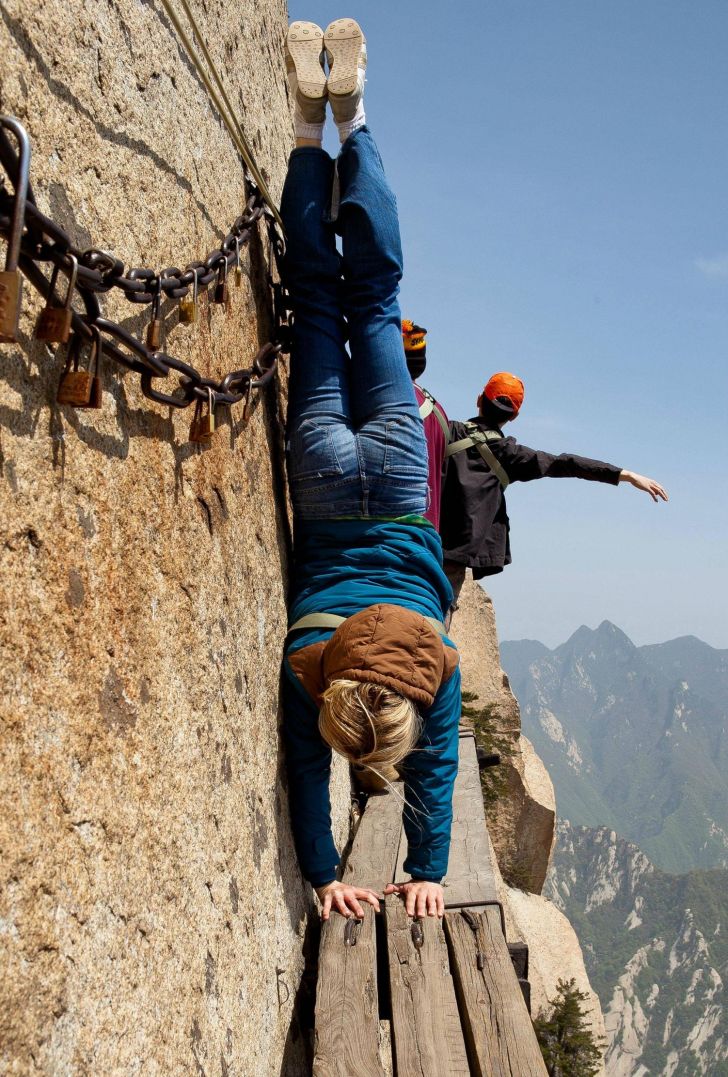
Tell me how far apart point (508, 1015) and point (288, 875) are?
1206 millimetres

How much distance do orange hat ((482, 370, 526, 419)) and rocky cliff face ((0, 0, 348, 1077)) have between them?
10.3 ft

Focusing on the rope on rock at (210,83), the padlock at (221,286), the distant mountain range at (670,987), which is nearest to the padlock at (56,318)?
the padlock at (221,286)

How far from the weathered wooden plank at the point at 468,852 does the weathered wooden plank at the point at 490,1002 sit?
11.4 inches

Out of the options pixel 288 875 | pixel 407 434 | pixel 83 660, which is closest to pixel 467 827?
pixel 288 875

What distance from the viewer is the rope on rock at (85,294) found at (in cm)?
182

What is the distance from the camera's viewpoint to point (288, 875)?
413 centimetres

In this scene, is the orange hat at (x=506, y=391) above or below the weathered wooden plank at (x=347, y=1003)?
above

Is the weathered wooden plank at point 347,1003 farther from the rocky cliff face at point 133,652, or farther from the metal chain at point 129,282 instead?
the metal chain at point 129,282

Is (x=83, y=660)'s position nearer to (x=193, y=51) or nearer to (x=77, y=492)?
(x=77, y=492)

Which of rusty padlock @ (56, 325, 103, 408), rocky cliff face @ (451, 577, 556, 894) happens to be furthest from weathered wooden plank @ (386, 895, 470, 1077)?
rocky cliff face @ (451, 577, 556, 894)

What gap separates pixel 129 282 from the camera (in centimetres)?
240

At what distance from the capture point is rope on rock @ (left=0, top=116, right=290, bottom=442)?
1820 mm

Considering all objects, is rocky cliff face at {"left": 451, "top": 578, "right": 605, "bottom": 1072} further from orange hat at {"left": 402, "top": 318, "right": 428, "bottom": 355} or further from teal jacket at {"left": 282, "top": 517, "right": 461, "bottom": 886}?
teal jacket at {"left": 282, "top": 517, "right": 461, "bottom": 886}

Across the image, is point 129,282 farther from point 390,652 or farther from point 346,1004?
point 346,1004
